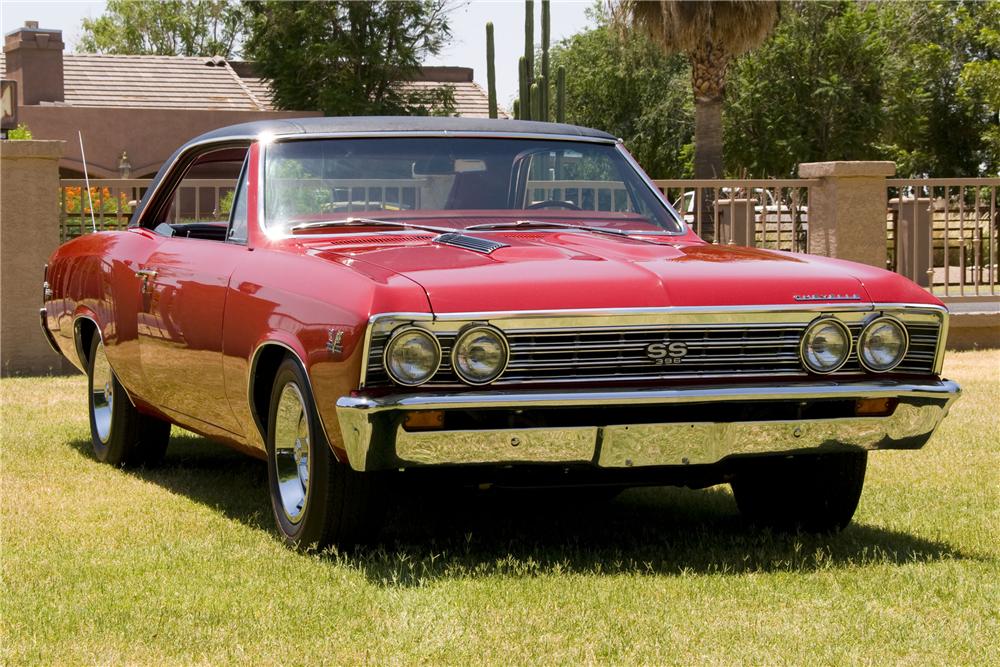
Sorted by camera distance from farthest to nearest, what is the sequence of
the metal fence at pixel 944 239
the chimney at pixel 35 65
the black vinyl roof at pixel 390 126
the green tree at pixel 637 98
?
the green tree at pixel 637 98
the chimney at pixel 35 65
the metal fence at pixel 944 239
the black vinyl roof at pixel 390 126

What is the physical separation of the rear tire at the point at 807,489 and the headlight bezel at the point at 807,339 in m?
0.47

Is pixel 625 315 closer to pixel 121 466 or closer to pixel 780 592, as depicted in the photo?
pixel 780 592

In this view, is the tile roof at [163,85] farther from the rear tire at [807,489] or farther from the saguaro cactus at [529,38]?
the rear tire at [807,489]

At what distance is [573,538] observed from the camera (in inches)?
228

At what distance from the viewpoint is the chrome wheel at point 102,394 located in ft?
24.9

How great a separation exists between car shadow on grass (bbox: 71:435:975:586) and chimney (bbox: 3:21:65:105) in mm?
32373

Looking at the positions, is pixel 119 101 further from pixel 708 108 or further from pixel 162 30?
pixel 162 30

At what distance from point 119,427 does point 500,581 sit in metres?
3.12

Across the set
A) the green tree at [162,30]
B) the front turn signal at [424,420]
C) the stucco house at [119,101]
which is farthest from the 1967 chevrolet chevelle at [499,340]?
the green tree at [162,30]

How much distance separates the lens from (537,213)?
21.1ft

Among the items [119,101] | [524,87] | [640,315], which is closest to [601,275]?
[640,315]

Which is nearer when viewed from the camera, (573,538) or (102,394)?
(573,538)

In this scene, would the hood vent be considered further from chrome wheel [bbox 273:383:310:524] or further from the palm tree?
the palm tree

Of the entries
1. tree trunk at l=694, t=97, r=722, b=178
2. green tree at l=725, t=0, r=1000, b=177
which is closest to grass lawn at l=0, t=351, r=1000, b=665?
tree trunk at l=694, t=97, r=722, b=178
